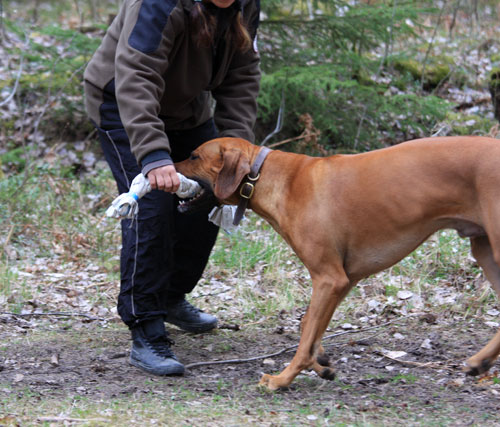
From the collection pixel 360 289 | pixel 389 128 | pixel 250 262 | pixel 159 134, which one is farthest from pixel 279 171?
pixel 389 128

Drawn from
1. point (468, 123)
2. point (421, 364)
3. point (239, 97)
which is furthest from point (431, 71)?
point (421, 364)

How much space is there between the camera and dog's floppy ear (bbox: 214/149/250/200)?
388 centimetres

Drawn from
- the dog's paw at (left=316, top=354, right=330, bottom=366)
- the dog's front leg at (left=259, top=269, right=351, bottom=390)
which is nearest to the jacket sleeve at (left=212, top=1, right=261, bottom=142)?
the dog's front leg at (left=259, top=269, right=351, bottom=390)

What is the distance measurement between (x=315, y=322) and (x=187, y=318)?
1565 millimetres

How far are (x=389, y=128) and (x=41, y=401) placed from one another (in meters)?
6.27

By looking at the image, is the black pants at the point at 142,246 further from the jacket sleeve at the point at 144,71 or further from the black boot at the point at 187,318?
the black boot at the point at 187,318

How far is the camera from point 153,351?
4.20 m

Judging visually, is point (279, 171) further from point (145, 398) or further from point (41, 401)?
point (41, 401)

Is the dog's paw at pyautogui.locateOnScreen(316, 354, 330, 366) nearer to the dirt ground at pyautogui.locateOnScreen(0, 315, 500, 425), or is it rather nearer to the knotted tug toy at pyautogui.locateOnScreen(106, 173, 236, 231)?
the dirt ground at pyautogui.locateOnScreen(0, 315, 500, 425)

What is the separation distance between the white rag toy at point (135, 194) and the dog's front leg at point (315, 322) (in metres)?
0.92

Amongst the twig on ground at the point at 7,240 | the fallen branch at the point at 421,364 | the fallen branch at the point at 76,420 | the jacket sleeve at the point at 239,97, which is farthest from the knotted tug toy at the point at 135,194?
the twig on ground at the point at 7,240

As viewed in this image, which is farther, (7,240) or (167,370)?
(7,240)

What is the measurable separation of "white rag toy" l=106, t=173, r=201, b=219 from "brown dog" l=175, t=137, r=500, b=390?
11 centimetres

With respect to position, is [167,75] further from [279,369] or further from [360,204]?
[279,369]
